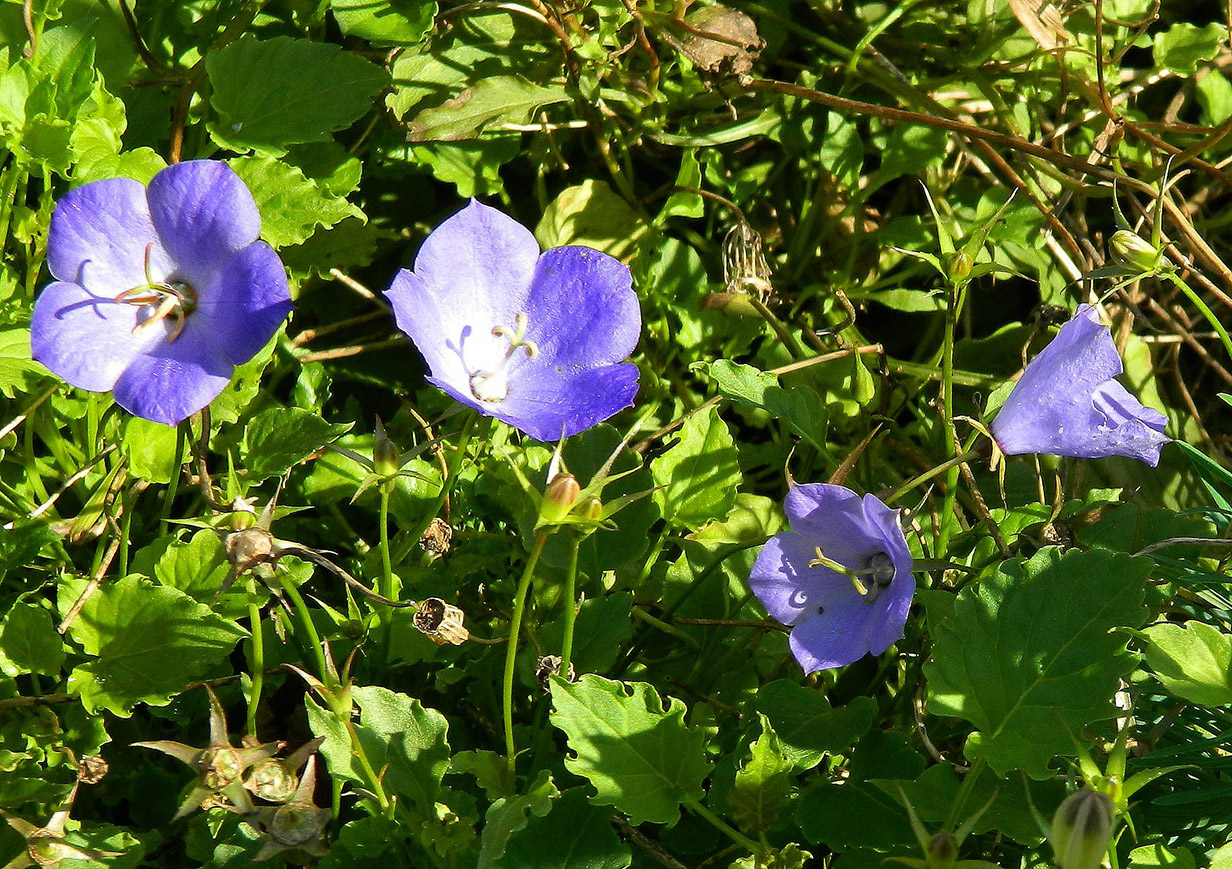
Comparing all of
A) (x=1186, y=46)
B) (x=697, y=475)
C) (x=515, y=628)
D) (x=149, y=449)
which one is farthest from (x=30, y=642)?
(x=1186, y=46)

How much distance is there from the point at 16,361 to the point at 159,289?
0.70ft

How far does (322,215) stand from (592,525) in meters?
0.72

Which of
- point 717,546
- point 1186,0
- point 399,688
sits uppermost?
point 1186,0

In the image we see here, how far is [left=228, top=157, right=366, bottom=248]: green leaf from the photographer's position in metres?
1.57

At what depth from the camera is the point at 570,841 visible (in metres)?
1.29

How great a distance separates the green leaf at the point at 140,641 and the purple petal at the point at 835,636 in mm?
642

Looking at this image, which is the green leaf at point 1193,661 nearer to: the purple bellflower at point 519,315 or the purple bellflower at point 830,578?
the purple bellflower at point 830,578

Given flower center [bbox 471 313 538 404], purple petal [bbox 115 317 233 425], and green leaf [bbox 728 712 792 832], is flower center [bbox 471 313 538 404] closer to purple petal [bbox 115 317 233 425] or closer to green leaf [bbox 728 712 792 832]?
purple petal [bbox 115 317 233 425]

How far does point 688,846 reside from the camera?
4.60 ft

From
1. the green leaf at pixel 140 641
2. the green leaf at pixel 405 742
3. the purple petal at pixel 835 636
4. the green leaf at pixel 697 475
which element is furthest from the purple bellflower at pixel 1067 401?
the green leaf at pixel 140 641

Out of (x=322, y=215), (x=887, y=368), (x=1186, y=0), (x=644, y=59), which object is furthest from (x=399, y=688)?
(x=1186, y=0)

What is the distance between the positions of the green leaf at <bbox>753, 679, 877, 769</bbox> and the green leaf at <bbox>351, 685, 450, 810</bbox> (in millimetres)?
365

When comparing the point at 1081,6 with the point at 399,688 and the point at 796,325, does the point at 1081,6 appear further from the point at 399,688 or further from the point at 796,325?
the point at 399,688

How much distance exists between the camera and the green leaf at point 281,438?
5.14 ft
